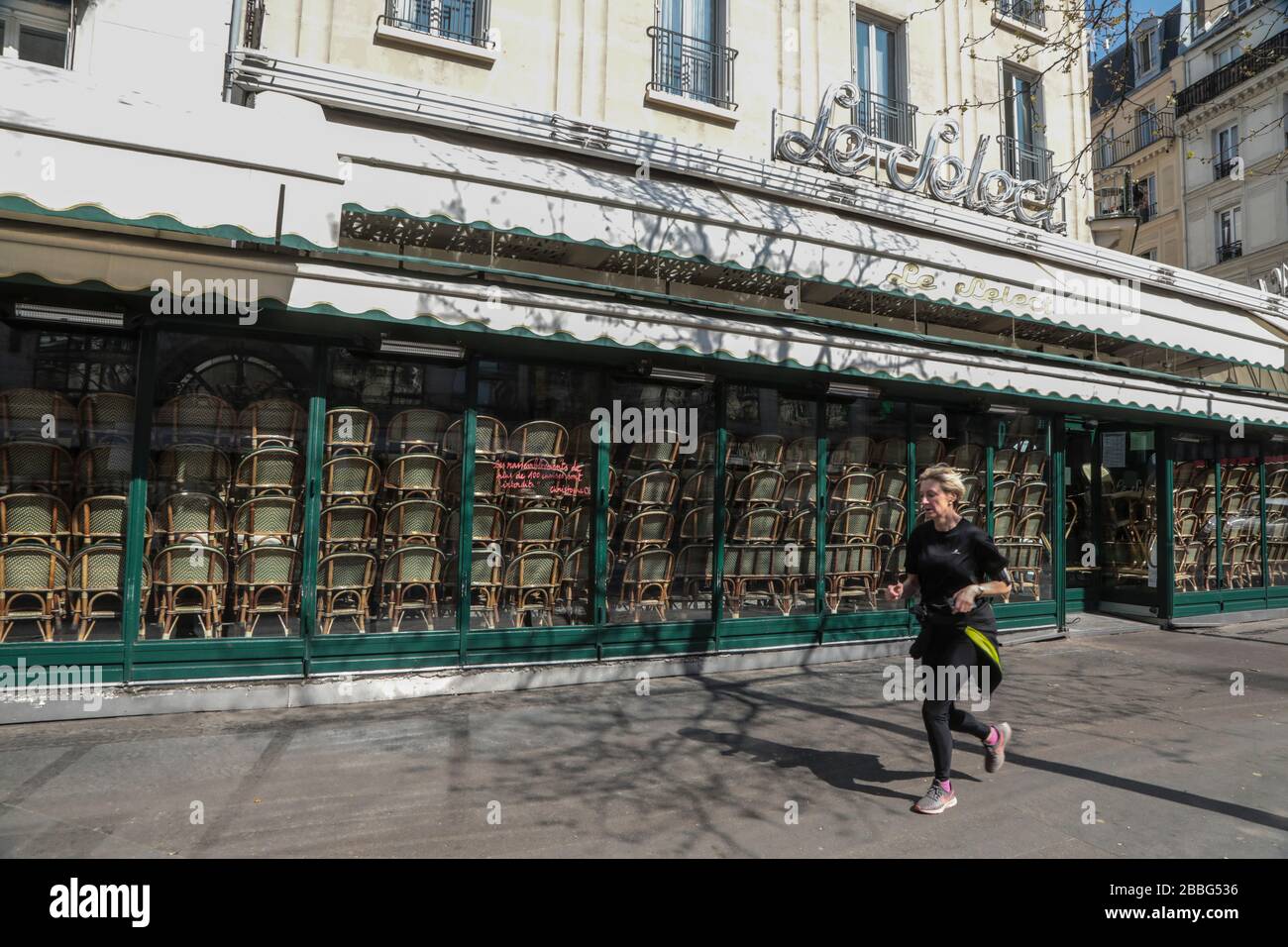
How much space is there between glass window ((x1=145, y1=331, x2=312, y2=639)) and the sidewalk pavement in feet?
2.72

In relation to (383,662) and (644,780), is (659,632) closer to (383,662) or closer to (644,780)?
(383,662)

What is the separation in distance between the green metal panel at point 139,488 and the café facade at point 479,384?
0.02 metres

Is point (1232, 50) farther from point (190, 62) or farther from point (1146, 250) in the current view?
point (190, 62)

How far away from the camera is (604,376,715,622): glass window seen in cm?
726

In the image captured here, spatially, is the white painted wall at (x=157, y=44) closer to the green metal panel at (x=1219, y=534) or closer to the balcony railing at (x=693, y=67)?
the balcony railing at (x=693, y=67)

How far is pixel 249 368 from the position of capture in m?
6.03

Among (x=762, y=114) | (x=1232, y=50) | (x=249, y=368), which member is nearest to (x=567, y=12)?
(x=762, y=114)

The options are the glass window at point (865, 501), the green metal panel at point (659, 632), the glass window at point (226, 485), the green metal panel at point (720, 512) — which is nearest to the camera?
the glass window at point (226, 485)

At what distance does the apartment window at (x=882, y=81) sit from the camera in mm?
11164

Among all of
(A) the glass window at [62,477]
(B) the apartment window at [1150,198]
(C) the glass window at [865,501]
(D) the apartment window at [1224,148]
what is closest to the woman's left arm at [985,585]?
(C) the glass window at [865,501]

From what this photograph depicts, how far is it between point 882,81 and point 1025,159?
10.7 feet

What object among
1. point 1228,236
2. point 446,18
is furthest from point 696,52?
point 1228,236

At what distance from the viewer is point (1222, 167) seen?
26562mm
